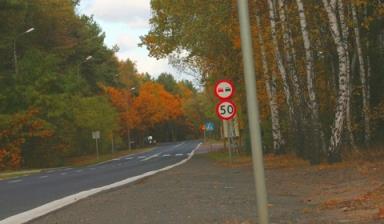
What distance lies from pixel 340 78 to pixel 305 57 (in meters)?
3.06

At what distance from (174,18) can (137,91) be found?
8206 centimetres

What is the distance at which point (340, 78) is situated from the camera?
782 inches

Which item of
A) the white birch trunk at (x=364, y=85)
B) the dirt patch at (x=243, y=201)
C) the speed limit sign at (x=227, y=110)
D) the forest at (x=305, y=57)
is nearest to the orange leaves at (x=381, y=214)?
the dirt patch at (x=243, y=201)

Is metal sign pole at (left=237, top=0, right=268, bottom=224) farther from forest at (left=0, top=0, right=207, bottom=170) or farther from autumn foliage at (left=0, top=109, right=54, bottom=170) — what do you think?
autumn foliage at (left=0, top=109, right=54, bottom=170)

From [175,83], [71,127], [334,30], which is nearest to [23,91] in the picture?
[71,127]

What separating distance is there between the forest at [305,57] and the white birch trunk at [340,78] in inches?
1.0

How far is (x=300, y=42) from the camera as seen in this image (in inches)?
1069

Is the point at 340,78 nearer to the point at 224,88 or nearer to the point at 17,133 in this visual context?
the point at 224,88

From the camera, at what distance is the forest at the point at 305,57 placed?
20.9 m

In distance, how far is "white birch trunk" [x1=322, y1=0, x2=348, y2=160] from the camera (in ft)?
63.6

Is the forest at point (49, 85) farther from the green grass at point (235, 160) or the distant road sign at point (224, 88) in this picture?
the distant road sign at point (224, 88)

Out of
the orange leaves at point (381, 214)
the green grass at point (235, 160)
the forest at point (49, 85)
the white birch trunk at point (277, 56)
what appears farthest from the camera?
the forest at point (49, 85)

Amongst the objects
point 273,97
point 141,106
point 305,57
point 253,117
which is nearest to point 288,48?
point 305,57

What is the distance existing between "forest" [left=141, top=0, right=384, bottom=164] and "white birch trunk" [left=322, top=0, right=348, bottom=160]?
3cm
